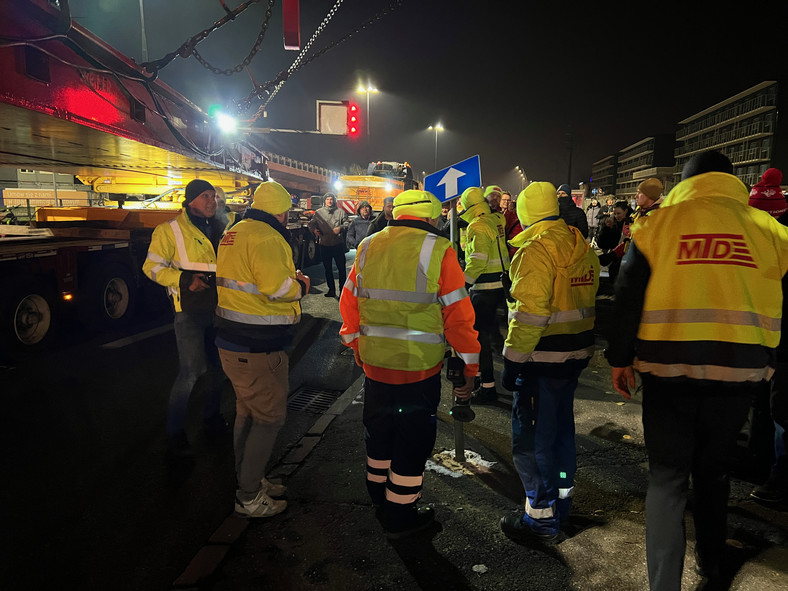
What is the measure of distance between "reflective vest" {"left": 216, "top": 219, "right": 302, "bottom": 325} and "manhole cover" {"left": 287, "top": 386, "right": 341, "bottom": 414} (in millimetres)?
2021

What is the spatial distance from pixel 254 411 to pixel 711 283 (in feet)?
8.50

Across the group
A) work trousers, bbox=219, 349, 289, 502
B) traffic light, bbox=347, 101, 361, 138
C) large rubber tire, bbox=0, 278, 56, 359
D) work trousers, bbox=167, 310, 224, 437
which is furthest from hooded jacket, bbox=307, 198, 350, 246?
traffic light, bbox=347, 101, 361, 138

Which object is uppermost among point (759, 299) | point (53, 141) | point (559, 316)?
point (53, 141)

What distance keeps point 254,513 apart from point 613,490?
2.41 m

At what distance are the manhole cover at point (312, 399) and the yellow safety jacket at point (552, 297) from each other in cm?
263

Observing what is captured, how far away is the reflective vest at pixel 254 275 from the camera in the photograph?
3.07 metres

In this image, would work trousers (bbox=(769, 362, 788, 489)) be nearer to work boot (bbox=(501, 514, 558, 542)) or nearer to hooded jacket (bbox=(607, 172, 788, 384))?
hooded jacket (bbox=(607, 172, 788, 384))

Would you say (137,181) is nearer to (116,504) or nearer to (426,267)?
(116,504)

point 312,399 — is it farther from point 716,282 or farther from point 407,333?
point 716,282

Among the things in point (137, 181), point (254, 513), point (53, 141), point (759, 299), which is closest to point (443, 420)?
point (254, 513)

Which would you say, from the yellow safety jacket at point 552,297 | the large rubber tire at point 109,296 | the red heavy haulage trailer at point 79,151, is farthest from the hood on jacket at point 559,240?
the large rubber tire at point 109,296

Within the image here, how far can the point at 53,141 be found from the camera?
19.1 feet

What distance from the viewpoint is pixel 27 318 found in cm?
657

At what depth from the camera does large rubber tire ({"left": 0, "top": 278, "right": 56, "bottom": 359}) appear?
615 cm
